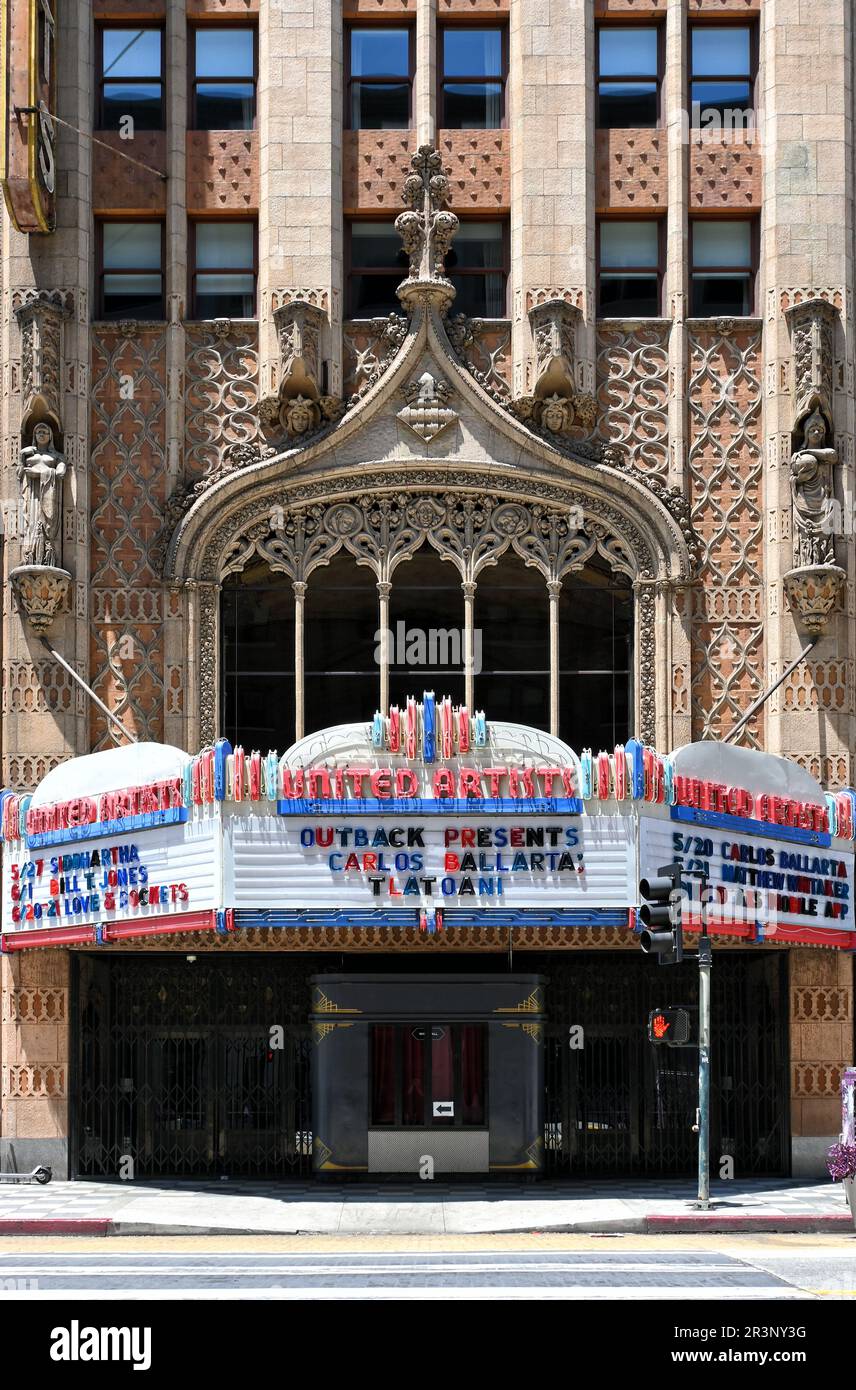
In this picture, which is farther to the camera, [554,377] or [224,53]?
[224,53]

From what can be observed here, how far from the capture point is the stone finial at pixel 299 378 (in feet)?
99.2


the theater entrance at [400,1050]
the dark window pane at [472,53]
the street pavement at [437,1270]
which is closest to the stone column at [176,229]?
the dark window pane at [472,53]

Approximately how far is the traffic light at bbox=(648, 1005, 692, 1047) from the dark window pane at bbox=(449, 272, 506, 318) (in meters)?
11.8

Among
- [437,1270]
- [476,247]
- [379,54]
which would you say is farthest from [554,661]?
[437,1270]

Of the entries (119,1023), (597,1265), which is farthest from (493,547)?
(597,1265)

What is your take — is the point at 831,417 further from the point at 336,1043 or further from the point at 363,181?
the point at 336,1043

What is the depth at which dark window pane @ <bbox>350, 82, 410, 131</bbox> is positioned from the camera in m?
31.9

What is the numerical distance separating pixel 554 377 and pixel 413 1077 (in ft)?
35.9

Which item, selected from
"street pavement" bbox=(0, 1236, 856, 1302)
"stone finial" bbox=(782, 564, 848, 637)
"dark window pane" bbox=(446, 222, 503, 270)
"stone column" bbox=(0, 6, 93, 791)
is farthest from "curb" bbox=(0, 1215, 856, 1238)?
"dark window pane" bbox=(446, 222, 503, 270)

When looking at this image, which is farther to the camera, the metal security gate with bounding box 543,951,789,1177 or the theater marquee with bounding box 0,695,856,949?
the metal security gate with bounding box 543,951,789,1177

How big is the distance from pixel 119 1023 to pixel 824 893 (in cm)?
1114

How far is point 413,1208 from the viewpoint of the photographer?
85.6ft

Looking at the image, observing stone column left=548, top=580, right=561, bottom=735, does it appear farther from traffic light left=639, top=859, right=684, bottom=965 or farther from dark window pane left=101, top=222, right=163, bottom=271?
dark window pane left=101, top=222, right=163, bottom=271

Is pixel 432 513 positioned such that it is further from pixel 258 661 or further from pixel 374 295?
pixel 374 295
